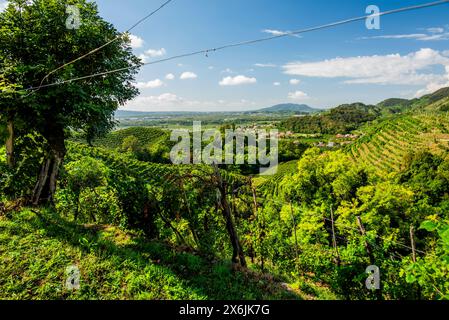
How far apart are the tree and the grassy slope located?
8.01 ft

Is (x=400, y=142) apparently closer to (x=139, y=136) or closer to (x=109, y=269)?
(x=109, y=269)

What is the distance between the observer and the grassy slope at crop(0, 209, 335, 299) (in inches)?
165

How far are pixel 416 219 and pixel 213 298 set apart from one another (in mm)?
19998

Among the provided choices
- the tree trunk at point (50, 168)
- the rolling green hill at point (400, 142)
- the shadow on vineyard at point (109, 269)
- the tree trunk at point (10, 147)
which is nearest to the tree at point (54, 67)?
the tree trunk at point (50, 168)

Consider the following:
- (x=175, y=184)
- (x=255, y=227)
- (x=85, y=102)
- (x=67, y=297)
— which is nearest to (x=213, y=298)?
(x=67, y=297)

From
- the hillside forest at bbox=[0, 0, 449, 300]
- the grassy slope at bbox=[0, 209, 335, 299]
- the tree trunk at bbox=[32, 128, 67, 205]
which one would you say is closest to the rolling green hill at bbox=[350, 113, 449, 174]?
the hillside forest at bbox=[0, 0, 449, 300]

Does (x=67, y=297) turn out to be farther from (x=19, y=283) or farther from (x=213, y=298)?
(x=213, y=298)

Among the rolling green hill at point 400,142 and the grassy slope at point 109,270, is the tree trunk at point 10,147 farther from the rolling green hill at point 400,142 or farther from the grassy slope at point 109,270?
the rolling green hill at point 400,142

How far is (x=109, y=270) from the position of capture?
15.4ft

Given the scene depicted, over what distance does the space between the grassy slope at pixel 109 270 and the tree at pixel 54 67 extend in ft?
8.01

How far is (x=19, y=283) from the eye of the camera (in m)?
4.14

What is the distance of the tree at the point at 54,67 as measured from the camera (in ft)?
21.0

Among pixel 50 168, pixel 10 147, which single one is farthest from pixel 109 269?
pixel 10 147

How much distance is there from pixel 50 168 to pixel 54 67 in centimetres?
308
